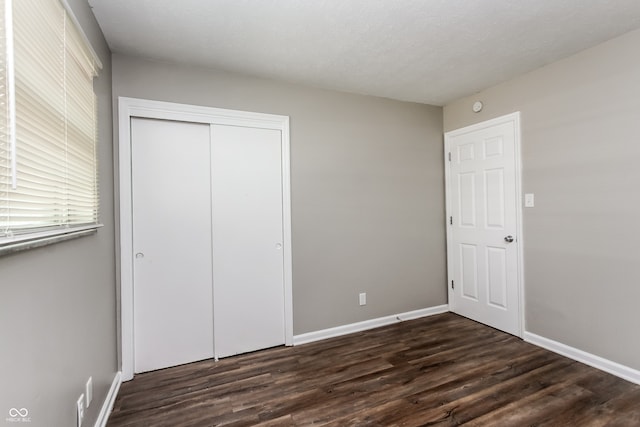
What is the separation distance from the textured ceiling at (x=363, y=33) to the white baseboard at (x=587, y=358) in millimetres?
2398

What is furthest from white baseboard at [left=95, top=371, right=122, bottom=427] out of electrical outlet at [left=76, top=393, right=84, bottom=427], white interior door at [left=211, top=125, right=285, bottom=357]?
white interior door at [left=211, top=125, right=285, bottom=357]

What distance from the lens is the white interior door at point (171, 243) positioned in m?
2.27

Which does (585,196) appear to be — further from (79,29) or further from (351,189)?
(79,29)

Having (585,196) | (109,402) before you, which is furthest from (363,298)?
(109,402)

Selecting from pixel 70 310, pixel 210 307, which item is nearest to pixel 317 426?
pixel 210 307

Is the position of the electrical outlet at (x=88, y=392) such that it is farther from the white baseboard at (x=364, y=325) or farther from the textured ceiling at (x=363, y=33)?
the textured ceiling at (x=363, y=33)

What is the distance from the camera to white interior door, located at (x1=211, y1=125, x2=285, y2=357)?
249 cm

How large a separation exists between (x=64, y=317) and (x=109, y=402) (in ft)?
3.30

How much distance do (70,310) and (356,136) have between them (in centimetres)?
261

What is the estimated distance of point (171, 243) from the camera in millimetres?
2355

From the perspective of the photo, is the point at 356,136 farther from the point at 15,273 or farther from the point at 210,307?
the point at 15,273

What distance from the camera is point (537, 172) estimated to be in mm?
2613

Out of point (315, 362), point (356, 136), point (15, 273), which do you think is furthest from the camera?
point (356, 136)

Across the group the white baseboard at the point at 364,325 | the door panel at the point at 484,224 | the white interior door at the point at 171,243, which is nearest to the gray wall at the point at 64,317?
the white interior door at the point at 171,243
